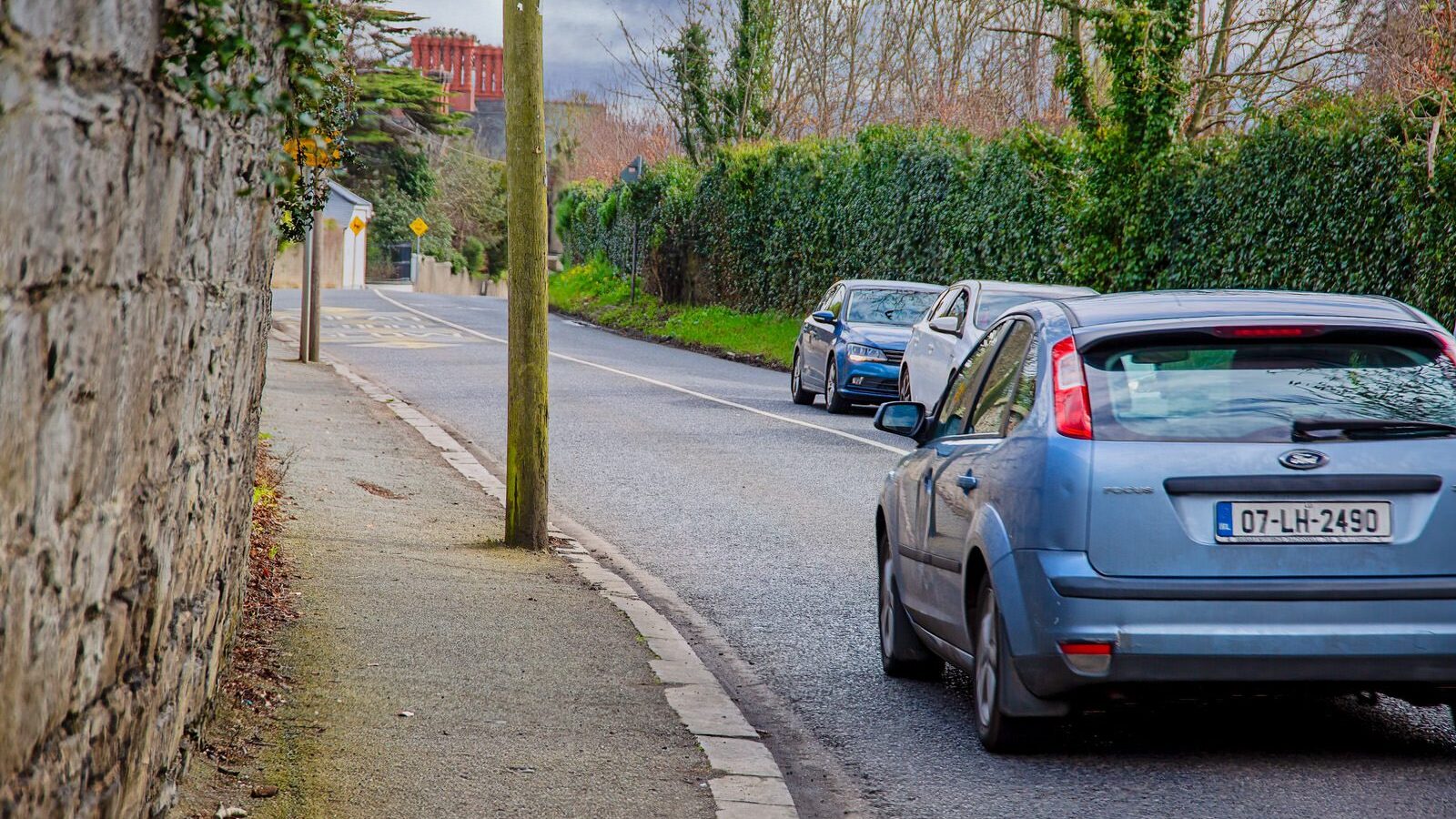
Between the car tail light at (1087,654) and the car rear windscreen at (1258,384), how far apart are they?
0.64 m

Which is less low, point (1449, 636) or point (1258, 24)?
point (1258, 24)

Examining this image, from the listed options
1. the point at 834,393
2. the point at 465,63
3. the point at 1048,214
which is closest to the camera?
the point at 834,393

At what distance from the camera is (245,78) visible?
160 inches

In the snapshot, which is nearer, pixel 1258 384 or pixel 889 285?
pixel 1258 384

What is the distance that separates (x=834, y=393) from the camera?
20.7 m

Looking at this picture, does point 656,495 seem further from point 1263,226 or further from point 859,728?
point 1263,226

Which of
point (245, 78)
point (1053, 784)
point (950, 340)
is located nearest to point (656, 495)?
point (950, 340)

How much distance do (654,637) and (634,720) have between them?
154 cm

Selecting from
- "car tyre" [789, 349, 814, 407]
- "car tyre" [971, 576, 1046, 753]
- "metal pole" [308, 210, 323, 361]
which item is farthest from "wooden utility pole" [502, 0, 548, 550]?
"metal pole" [308, 210, 323, 361]

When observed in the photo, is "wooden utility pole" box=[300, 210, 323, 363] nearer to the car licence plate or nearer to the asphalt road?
the asphalt road

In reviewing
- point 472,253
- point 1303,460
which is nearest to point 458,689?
point 1303,460

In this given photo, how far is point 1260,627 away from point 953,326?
12.4m

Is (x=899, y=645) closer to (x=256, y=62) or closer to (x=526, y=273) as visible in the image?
Answer: (x=526, y=273)

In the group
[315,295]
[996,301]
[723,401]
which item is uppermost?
[996,301]
